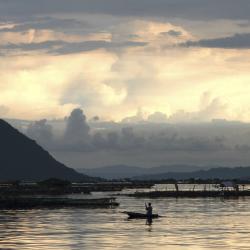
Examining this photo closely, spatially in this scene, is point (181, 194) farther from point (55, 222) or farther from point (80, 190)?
point (55, 222)

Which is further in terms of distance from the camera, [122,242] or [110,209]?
[110,209]

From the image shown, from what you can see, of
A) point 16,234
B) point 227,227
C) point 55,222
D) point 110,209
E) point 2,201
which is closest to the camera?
point 16,234

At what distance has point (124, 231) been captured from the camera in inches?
2709

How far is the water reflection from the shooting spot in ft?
185

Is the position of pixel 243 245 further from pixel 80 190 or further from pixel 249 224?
pixel 80 190

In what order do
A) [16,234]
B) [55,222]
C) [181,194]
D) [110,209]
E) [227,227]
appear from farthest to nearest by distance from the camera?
[181,194] < [110,209] < [55,222] < [227,227] < [16,234]

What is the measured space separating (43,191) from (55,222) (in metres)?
101

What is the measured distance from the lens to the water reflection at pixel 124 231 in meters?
56.5

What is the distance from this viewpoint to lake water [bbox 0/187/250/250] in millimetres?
56406

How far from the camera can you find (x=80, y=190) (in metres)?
186

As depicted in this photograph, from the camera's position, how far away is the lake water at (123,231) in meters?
56.4

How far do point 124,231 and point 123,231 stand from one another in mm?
112

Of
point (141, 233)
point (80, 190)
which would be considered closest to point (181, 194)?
point (80, 190)

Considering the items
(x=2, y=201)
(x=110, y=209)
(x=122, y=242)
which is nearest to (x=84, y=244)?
(x=122, y=242)
